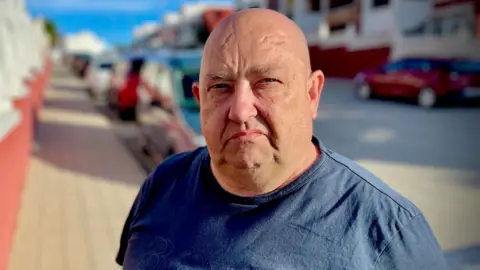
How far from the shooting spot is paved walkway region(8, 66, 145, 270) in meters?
4.71

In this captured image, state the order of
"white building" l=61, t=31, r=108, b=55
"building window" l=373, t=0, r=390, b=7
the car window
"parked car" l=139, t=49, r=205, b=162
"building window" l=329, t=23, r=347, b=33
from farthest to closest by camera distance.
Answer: "white building" l=61, t=31, r=108, b=55, "building window" l=329, t=23, r=347, b=33, "building window" l=373, t=0, r=390, b=7, the car window, "parked car" l=139, t=49, r=205, b=162

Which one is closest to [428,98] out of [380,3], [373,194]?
[380,3]

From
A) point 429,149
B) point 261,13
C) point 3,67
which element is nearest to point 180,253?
point 261,13

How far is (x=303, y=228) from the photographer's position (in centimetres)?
130

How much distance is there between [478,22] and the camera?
21.9 metres

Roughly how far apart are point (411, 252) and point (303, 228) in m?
0.23

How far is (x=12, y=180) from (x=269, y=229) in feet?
14.7

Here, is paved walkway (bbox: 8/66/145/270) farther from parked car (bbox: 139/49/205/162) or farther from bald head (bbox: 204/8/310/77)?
bald head (bbox: 204/8/310/77)

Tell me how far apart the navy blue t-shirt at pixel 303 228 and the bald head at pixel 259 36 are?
28 cm

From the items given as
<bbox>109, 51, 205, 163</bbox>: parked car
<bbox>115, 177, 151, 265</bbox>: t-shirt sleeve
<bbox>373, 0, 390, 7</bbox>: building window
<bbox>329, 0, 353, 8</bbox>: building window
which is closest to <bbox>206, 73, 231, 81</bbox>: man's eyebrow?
<bbox>115, 177, 151, 265</bbox>: t-shirt sleeve

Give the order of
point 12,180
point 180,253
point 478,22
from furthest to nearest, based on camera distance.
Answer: point 478,22 < point 12,180 < point 180,253

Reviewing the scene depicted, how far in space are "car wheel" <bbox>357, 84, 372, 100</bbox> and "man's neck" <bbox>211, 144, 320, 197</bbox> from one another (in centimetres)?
1856

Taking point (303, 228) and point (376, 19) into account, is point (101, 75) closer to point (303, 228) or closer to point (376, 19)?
point (376, 19)

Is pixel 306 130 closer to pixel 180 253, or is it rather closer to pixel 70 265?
pixel 180 253
